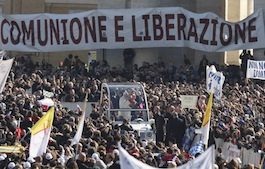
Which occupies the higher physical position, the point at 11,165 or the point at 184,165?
the point at 184,165

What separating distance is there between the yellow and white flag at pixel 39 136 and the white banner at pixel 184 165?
573 cm

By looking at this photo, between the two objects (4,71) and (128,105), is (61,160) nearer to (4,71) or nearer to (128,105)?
(4,71)

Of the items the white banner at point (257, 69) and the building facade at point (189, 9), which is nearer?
the white banner at point (257, 69)

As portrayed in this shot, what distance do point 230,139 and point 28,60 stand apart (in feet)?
69.5

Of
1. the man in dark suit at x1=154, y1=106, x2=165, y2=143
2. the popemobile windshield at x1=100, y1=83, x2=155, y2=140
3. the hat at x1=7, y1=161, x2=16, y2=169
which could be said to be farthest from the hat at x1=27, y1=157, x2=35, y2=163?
the man in dark suit at x1=154, y1=106, x2=165, y2=143

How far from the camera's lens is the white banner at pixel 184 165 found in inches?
539

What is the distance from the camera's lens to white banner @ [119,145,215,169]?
44.9 feet

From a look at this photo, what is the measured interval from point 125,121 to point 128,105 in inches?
118

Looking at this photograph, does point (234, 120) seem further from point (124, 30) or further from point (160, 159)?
point (124, 30)

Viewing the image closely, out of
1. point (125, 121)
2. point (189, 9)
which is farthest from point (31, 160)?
point (189, 9)

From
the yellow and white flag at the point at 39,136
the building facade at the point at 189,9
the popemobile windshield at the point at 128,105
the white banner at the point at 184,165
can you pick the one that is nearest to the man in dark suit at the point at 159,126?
the popemobile windshield at the point at 128,105

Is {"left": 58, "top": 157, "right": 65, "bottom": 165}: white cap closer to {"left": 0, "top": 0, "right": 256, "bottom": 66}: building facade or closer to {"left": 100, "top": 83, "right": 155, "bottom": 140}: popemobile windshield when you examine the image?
{"left": 100, "top": 83, "right": 155, "bottom": 140}: popemobile windshield

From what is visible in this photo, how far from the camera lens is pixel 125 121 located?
26.5 metres

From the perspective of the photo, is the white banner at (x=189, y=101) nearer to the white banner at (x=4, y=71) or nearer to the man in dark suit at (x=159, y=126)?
the man in dark suit at (x=159, y=126)
